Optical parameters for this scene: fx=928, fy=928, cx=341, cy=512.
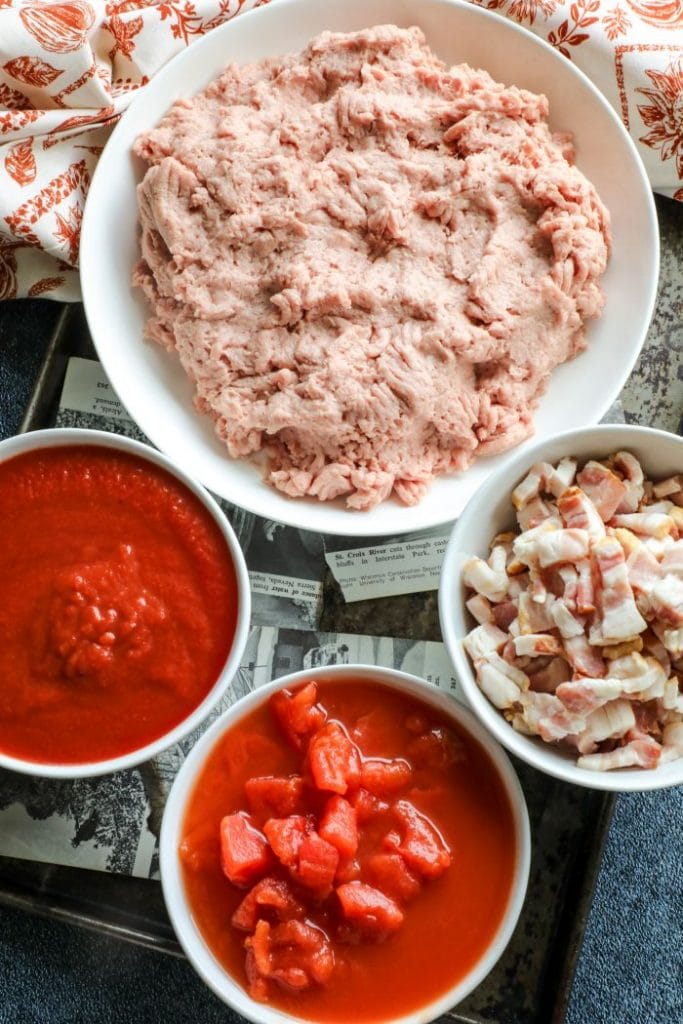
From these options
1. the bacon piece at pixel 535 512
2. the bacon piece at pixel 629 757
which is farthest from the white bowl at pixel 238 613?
the bacon piece at pixel 629 757

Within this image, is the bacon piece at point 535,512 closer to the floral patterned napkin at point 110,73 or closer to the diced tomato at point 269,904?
the diced tomato at point 269,904

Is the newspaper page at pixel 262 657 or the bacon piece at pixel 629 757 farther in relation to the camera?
the newspaper page at pixel 262 657

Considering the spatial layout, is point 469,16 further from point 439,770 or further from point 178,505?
point 439,770

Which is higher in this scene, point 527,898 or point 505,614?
point 505,614

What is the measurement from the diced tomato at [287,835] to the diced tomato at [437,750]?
21 cm

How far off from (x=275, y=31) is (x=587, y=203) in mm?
661

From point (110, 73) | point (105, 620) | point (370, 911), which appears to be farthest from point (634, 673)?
point (110, 73)

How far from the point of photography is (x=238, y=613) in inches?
59.6

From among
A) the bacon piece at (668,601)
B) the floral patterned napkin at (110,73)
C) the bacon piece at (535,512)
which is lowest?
the bacon piece at (535,512)

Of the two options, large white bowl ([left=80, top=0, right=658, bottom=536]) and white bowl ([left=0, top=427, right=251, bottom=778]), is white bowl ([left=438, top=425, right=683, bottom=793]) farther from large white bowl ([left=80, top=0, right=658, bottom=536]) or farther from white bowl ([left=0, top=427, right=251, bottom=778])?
white bowl ([left=0, top=427, right=251, bottom=778])

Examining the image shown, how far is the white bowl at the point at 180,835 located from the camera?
1467mm

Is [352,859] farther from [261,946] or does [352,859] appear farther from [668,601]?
[668,601]

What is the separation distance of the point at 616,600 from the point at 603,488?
0.67ft

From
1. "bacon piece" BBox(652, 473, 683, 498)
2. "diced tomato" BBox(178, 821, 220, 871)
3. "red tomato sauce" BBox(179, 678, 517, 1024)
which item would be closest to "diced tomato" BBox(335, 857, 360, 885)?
"red tomato sauce" BBox(179, 678, 517, 1024)
